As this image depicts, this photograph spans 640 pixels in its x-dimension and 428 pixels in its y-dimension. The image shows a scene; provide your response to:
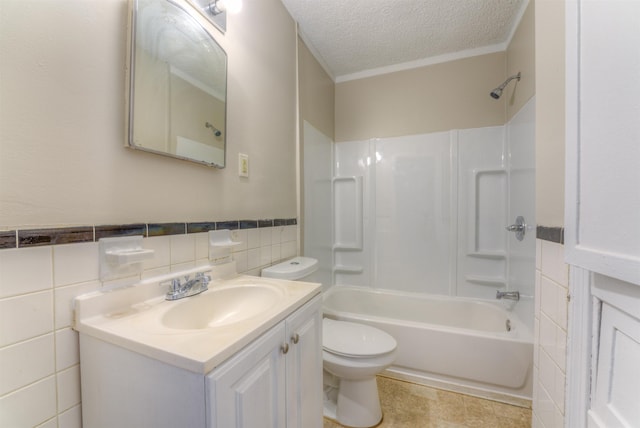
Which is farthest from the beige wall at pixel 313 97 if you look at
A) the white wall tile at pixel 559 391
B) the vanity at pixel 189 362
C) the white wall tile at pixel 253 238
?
the white wall tile at pixel 559 391

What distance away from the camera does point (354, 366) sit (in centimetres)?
126

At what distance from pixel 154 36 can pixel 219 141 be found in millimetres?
405

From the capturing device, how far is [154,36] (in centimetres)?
84

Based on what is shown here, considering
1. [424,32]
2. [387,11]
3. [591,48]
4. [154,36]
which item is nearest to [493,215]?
[424,32]

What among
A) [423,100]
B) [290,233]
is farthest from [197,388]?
[423,100]

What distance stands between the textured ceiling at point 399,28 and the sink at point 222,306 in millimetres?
1804

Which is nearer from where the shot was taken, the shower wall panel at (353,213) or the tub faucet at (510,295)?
the tub faucet at (510,295)

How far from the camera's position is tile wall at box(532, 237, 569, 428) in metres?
0.73

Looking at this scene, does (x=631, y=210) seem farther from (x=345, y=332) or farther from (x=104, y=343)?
(x=345, y=332)

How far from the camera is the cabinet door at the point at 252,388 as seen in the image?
507mm

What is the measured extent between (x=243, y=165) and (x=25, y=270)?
0.85 m

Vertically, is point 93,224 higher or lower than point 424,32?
lower

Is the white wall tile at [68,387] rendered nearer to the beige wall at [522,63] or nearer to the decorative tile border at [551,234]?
the decorative tile border at [551,234]

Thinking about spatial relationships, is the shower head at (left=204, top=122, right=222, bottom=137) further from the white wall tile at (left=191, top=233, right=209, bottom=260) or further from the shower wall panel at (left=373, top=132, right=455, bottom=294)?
the shower wall panel at (left=373, top=132, right=455, bottom=294)
